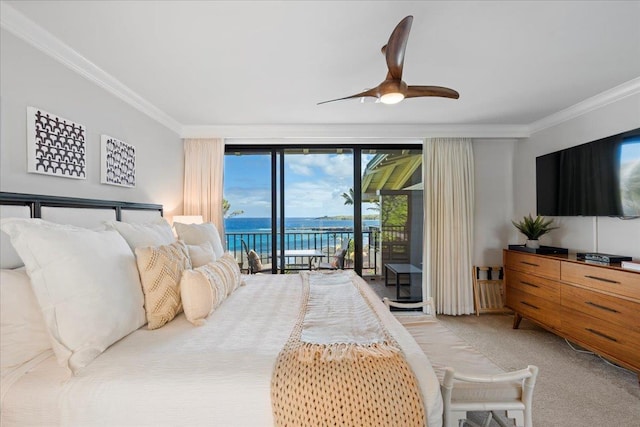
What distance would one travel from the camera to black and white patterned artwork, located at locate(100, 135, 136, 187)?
240 cm

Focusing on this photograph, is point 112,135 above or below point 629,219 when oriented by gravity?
above

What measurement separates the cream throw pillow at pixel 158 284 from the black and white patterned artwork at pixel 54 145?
0.89m

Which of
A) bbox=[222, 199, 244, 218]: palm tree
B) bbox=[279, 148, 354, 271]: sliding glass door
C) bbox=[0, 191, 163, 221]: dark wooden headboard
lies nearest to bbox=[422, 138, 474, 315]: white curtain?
bbox=[279, 148, 354, 271]: sliding glass door

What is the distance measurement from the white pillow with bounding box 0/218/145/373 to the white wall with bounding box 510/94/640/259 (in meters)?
4.08

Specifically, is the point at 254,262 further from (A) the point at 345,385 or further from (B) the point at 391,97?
(A) the point at 345,385

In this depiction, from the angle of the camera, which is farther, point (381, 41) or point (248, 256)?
point (248, 256)

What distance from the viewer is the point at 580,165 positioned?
3066 mm

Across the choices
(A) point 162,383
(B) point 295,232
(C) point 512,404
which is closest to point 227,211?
(B) point 295,232

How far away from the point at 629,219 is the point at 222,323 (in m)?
3.62

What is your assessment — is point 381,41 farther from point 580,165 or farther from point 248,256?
point 248,256

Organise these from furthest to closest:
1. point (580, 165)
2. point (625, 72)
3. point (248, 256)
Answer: point (248, 256)
point (580, 165)
point (625, 72)

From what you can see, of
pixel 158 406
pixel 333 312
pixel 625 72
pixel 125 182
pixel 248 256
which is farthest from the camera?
pixel 248 256

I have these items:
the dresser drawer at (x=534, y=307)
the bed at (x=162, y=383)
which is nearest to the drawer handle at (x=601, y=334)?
the dresser drawer at (x=534, y=307)

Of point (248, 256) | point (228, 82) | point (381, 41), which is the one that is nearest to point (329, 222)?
point (248, 256)
